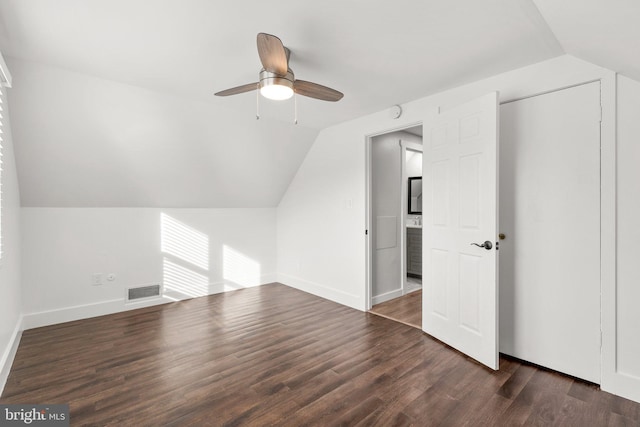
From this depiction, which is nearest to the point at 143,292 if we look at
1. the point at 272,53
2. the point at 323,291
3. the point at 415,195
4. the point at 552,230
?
Result: the point at 323,291

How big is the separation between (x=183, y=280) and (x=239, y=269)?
32.3 inches

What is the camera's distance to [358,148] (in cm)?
374

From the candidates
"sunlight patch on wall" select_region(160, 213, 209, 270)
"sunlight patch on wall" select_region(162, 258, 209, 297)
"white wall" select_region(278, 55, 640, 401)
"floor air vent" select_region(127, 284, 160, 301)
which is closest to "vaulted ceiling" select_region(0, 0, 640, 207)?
"white wall" select_region(278, 55, 640, 401)

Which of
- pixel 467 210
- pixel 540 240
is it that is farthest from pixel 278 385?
pixel 540 240

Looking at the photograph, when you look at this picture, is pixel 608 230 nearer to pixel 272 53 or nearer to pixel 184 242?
pixel 272 53

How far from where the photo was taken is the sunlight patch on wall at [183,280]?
4.02m

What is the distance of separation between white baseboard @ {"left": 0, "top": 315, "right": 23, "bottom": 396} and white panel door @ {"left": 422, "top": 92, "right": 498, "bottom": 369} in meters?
3.33

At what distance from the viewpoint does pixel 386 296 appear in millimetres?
4078

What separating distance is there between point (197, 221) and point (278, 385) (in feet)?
9.20

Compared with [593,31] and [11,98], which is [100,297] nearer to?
[11,98]

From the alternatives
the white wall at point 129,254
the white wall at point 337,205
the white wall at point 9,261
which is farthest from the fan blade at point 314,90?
the white wall at point 129,254

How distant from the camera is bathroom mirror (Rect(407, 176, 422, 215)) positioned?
559 cm

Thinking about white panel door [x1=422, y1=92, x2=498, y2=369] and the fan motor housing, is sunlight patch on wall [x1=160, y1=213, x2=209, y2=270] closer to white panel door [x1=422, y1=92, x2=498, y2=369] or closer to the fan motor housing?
the fan motor housing

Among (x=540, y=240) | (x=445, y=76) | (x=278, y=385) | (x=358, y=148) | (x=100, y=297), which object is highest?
(x=445, y=76)
